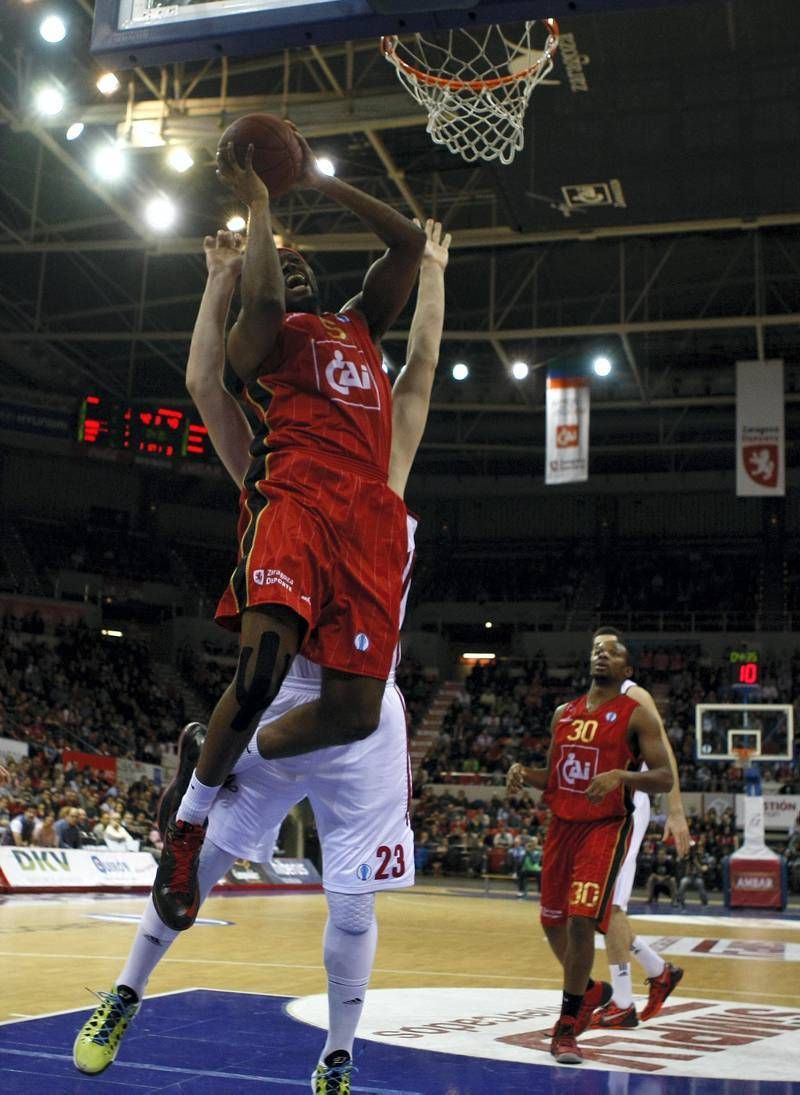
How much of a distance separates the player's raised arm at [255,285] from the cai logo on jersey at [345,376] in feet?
0.52

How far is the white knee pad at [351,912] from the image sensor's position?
3.39 m

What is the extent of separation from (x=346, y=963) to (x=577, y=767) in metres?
2.54

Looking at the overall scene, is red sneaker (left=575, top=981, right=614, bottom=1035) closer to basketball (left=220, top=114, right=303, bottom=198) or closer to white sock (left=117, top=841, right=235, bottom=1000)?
white sock (left=117, top=841, right=235, bottom=1000)

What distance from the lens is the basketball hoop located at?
948 centimetres

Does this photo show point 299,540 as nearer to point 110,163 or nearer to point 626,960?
point 626,960

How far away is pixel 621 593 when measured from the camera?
112ft

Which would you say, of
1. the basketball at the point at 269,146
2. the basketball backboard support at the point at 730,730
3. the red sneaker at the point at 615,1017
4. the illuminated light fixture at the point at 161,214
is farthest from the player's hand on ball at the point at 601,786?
the illuminated light fixture at the point at 161,214

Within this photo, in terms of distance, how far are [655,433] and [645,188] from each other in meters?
19.7

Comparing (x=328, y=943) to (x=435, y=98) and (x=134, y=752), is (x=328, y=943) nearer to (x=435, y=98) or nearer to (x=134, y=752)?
(x=435, y=98)

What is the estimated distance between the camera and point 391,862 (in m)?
3.43

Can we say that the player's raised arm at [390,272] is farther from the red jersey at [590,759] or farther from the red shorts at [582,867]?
the red shorts at [582,867]

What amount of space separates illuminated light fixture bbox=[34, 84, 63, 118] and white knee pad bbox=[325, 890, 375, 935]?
47.6 ft

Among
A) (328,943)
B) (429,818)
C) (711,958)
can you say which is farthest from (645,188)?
(429,818)

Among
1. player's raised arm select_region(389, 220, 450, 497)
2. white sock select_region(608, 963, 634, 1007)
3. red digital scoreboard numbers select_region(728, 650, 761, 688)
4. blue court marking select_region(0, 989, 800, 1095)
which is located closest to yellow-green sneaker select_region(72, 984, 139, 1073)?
blue court marking select_region(0, 989, 800, 1095)
